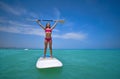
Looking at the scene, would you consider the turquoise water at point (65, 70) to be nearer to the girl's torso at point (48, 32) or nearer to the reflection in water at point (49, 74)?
the reflection in water at point (49, 74)

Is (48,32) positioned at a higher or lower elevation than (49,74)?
higher

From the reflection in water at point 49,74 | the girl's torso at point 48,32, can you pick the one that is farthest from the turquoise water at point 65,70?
the girl's torso at point 48,32

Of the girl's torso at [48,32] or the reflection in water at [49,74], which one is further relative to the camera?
the girl's torso at [48,32]

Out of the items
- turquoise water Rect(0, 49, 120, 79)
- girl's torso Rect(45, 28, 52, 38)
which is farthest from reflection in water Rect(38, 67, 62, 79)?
girl's torso Rect(45, 28, 52, 38)

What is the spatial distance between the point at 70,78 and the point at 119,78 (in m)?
2.02

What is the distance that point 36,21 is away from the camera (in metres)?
6.00

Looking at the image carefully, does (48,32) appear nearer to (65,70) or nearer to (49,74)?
(65,70)

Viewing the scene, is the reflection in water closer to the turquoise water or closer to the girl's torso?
the turquoise water

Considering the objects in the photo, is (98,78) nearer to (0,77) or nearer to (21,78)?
(21,78)

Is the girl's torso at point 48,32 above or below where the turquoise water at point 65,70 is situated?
above

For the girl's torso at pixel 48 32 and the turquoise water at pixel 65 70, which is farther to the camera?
the girl's torso at pixel 48 32

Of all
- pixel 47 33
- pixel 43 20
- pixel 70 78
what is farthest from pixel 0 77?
pixel 43 20

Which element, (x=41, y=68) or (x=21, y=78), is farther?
(x=41, y=68)

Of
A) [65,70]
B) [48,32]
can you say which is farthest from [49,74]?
[48,32]
